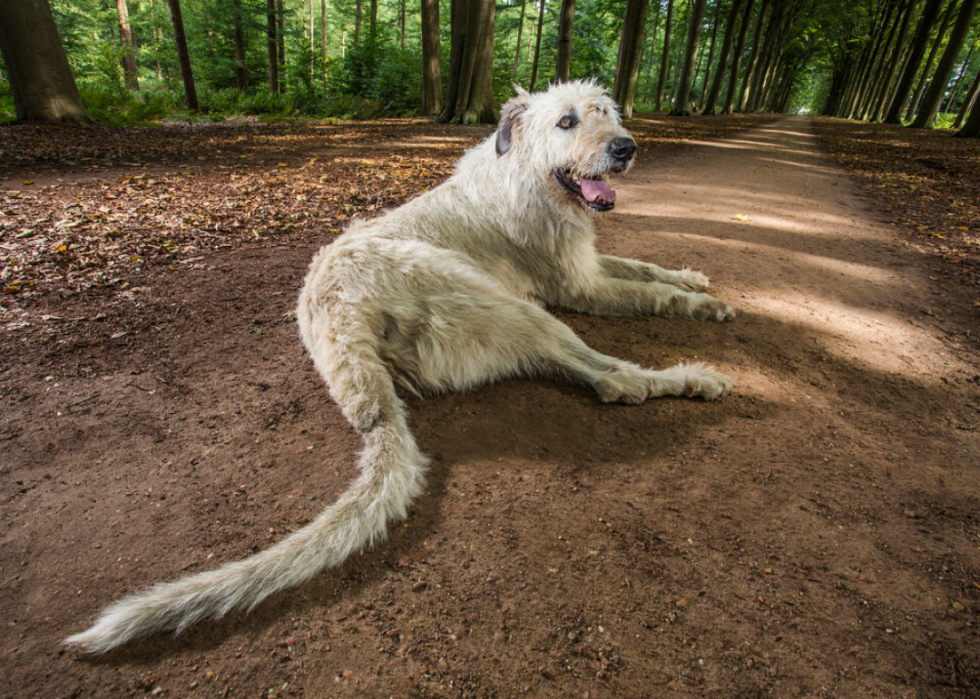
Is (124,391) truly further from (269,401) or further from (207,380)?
(269,401)

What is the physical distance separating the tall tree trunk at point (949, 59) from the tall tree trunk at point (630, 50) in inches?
491

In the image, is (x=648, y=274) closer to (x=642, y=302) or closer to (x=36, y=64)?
(x=642, y=302)

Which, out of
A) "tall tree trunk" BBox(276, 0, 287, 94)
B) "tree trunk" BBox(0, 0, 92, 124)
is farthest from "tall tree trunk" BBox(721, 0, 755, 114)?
"tree trunk" BBox(0, 0, 92, 124)

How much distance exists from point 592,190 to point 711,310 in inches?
60.8

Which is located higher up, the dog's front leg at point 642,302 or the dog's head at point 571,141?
the dog's head at point 571,141

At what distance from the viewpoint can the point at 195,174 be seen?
8.16m

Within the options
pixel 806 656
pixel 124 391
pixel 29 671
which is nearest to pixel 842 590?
pixel 806 656

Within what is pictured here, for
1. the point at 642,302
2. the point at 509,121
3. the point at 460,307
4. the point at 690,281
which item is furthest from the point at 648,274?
the point at 460,307

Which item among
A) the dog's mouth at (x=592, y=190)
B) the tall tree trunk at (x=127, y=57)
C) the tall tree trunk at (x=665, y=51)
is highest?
the tall tree trunk at (x=665, y=51)

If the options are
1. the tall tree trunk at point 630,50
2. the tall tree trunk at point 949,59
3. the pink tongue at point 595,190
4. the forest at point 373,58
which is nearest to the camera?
the pink tongue at point 595,190

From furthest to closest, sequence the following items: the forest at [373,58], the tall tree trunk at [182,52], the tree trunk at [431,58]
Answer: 1. the tall tree trunk at [182,52]
2. the tree trunk at [431,58]
3. the forest at [373,58]

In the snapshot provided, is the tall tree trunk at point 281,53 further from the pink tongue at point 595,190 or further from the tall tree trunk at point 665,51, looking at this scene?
the pink tongue at point 595,190

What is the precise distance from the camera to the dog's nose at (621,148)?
131 inches


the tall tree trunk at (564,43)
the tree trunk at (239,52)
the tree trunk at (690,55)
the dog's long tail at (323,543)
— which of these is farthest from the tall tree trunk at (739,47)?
the dog's long tail at (323,543)
